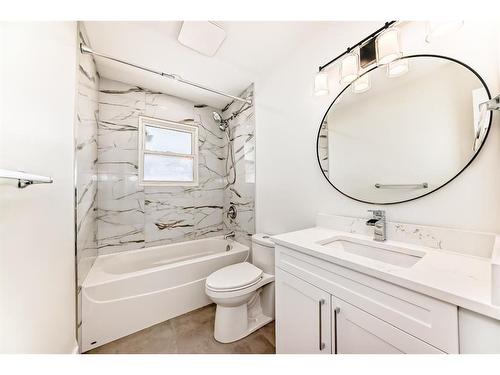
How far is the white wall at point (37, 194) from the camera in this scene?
0.63 meters

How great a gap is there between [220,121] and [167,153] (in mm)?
899

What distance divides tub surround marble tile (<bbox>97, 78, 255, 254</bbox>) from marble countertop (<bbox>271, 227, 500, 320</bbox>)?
4.87 feet

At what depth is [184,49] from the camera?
1637 millimetres

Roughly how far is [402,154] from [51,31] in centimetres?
201

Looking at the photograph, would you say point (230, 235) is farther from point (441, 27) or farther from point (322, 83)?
point (441, 27)

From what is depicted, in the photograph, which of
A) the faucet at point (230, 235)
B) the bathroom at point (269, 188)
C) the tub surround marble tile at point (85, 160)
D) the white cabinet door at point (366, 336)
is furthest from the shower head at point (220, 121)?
the white cabinet door at point (366, 336)

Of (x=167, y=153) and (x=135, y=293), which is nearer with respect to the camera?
(x=135, y=293)

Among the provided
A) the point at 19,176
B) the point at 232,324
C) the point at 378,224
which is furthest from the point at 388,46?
the point at 232,324

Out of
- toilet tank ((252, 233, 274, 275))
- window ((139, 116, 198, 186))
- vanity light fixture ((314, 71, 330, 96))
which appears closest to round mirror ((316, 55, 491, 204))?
vanity light fixture ((314, 71, 330, 96))

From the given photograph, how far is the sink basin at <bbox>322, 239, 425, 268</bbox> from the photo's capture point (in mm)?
909

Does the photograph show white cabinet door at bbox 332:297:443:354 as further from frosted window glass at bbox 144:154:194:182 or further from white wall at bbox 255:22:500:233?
frosted window glass at bbox 144:154:194:182

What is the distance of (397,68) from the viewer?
3.41 feet

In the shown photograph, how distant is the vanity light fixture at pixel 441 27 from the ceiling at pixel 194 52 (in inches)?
33.0

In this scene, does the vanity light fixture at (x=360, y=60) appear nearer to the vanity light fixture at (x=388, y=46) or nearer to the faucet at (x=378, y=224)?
the vanity light fixture at (x=388, y=46)
